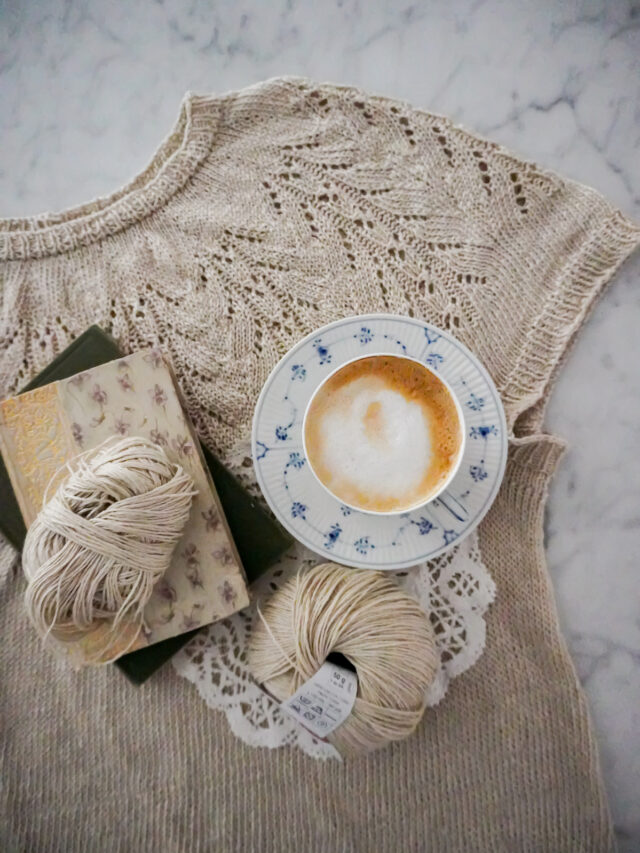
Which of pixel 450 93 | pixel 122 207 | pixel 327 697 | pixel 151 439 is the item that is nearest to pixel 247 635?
pixel 327 697

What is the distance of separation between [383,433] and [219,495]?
0.21 metres

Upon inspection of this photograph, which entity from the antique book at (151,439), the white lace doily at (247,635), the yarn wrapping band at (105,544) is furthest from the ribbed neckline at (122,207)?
the white lace doily at (247,635)

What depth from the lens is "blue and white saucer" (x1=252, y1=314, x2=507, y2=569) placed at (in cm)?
67

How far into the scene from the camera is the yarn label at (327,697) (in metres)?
0.64

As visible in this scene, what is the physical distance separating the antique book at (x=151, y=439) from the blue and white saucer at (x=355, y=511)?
8 cm

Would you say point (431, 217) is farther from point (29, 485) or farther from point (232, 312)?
point (29, 485)

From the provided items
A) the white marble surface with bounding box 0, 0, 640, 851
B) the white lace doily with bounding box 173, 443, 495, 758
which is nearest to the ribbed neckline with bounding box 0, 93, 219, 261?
Answer: the white marble surface with bounding box 0, 0, 640, 851

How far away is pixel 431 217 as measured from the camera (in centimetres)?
76

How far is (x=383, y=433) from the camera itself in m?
0.66

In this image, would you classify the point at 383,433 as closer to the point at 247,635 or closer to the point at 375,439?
the point at 375,439

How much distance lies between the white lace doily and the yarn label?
0.08m

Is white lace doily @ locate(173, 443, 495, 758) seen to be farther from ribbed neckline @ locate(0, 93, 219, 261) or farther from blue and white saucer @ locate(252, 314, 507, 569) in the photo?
ribbed neckline @ locate(0, 93, 219, 261)

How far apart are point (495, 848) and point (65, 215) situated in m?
0.91

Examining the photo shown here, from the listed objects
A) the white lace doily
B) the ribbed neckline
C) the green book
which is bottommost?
the white lace doily
